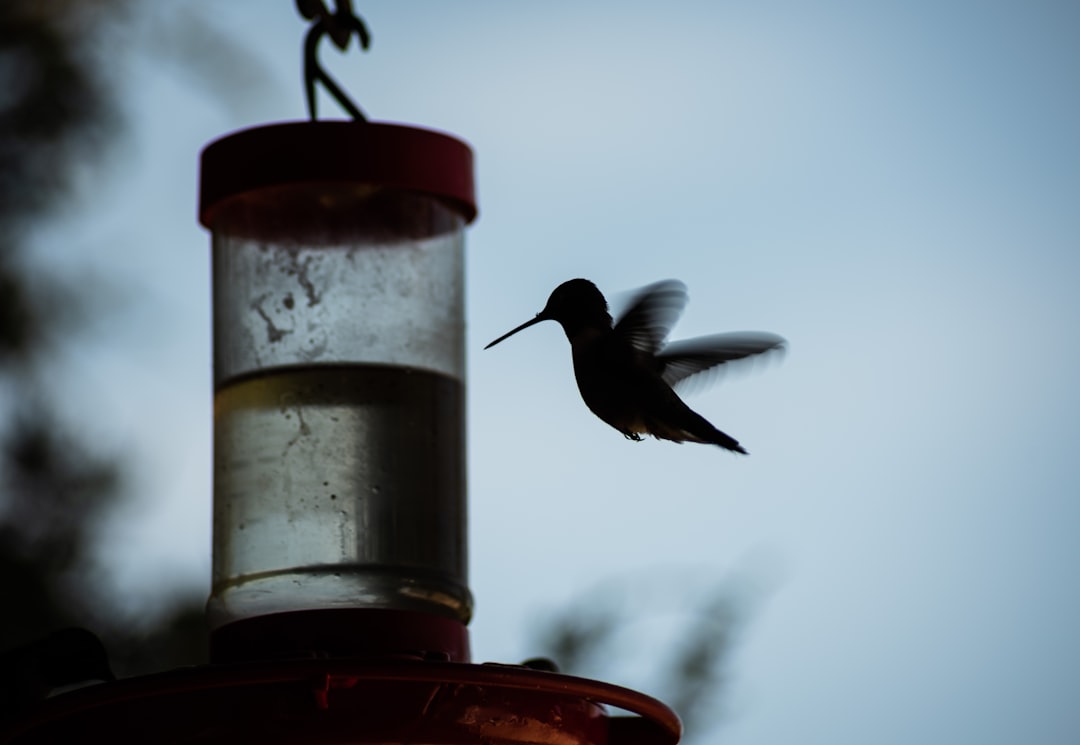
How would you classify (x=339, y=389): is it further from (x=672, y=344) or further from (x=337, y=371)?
(x=672, y=344)

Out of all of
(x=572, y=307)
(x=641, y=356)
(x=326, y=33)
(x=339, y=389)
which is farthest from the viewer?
(x=339, y=389)

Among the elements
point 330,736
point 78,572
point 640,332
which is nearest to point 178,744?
point 330,736

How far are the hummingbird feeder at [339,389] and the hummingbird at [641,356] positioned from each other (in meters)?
0.54

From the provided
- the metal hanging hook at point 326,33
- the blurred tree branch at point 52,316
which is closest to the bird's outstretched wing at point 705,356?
the metal hanging hook at point 326,33

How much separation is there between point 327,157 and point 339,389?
0.52 m

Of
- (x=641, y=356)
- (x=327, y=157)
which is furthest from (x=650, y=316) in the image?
(x=327, y=157)

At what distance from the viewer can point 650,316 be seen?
3096mm

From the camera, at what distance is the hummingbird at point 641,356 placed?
2.76 meters

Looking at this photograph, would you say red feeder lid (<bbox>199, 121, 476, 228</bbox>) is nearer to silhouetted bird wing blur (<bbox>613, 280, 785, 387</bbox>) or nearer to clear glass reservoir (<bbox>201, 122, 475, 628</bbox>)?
clear glass reservoir (<bbox>201, 122, 475, 628</bbox>)

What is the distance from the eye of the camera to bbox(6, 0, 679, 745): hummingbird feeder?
11.8 ft

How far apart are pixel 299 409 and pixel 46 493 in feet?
→ 23.7

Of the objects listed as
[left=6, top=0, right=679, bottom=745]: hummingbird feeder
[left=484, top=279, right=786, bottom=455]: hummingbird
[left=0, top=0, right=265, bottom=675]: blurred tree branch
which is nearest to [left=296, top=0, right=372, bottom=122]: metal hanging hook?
[left=6, top=0, right=679, bottom=745]: hummingbird feeder

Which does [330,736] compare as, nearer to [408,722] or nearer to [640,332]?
[408,722]

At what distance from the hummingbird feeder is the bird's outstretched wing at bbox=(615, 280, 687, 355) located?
663 millimetres
